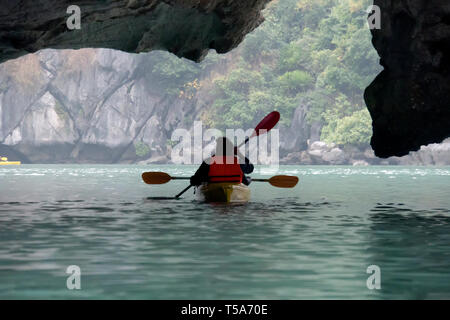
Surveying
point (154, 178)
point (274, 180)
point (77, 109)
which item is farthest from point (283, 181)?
point (77, 109)

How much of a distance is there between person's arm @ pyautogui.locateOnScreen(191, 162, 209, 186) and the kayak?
215 mm

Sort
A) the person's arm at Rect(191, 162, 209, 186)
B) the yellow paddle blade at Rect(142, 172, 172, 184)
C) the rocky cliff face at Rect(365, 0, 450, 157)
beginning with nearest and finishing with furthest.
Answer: the rocky cliff face at Rect(365, 0, 450, 157) → the person's arm at Rect(191, 162, 209, 186) → the yellow paddle blade at Rect(142, 172, 172, 184)

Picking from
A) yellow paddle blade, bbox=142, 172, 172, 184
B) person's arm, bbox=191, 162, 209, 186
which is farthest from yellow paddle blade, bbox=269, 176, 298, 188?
yellow paddle blade, bbox=142, 172, 172, 184

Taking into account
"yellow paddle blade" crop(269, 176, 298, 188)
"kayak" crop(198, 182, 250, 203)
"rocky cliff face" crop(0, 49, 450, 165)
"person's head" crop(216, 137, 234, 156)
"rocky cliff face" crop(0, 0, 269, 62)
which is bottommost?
"kayak" crop(198, 182, 250, 203)

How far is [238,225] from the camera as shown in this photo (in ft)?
35.8

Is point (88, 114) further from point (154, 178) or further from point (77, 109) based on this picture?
point (154, 178)

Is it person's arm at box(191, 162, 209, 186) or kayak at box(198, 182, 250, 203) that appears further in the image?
person's arm at box(191, 162, 209, 186)

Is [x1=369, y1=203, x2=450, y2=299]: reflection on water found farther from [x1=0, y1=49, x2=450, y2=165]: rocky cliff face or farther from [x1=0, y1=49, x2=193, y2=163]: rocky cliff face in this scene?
[x1=0, y1=49, x2=193, y2=163]: rocky cliff face

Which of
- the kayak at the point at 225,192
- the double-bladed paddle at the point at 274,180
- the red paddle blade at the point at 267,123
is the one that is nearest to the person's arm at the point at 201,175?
the kayak at the point at 225,192

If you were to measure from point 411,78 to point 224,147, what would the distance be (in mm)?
4146

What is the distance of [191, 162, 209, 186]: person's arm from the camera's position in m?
15.3

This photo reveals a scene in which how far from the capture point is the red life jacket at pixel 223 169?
49.2 ft

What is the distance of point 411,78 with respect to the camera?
15688 mm
